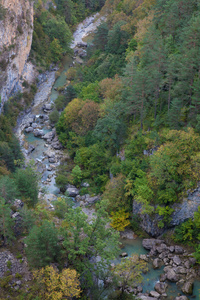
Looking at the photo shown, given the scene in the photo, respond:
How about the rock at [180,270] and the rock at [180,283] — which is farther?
the rock at [180,270]

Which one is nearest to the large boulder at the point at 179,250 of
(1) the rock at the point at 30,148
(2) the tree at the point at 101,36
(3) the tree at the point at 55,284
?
(3) the tree at the point at 55,284

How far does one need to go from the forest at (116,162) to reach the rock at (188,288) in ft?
9.65

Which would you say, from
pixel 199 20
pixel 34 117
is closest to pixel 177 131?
pixel 199 20

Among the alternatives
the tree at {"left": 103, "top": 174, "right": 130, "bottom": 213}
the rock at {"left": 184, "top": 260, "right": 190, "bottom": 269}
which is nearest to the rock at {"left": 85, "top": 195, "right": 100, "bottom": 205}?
the tree at {"left": 103, "top": 174, "right": 130, "bottom": 213}

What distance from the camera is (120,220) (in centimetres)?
3822

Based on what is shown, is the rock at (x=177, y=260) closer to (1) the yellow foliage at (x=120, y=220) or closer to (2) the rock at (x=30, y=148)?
(1) the yellow foliage at (x=120, y=220)

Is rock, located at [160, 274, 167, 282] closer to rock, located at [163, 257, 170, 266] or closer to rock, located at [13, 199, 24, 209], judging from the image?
rock, located at [163, 257, 170, 266]

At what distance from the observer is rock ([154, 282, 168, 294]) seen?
29500 millimetres

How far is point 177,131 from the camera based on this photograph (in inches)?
1428

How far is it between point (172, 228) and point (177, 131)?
12373 millimetres

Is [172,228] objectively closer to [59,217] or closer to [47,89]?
[59,217]

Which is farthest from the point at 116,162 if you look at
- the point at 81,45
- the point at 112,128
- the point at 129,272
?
the point at 81,45

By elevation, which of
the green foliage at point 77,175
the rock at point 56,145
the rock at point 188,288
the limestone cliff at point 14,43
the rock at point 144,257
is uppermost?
the limestone cliff at point 14,43

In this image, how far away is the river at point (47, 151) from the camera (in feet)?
103
